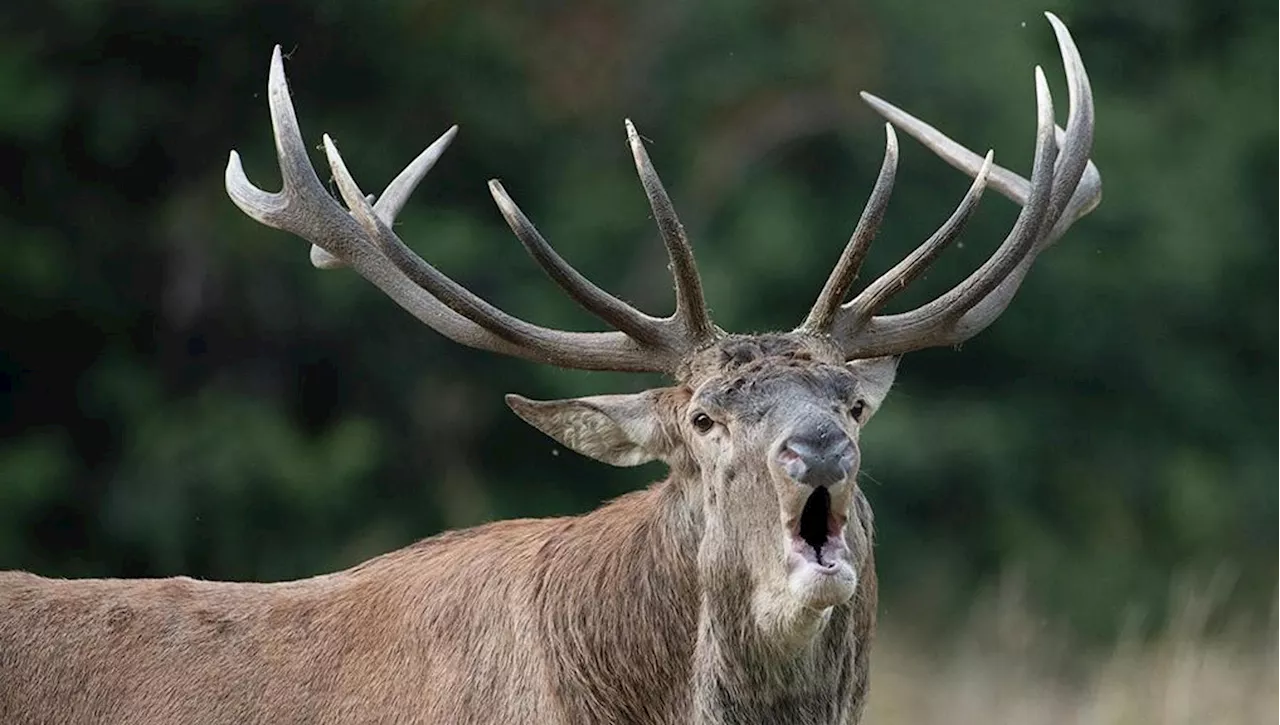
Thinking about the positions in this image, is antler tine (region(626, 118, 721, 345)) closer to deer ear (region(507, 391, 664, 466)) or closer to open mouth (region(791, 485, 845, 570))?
deer ear (region(507, 391, 664, 466))

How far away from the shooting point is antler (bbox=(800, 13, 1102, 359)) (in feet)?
18.5

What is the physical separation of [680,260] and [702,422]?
389 millimetres

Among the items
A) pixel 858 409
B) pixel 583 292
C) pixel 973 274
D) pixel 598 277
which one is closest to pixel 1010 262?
pixel 973 274

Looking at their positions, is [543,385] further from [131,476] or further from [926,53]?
[926,53]

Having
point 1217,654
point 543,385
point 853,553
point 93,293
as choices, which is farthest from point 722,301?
point 853,553

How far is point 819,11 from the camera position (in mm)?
18797

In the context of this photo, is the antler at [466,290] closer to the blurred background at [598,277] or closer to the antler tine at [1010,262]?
the antler tine at [1010,262]

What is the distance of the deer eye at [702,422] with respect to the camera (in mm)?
5398

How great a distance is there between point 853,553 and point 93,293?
10.8 m

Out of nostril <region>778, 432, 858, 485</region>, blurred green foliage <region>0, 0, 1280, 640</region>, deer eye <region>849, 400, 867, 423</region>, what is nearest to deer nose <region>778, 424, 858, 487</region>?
nostril <region>778, 432, 858, 485</region>

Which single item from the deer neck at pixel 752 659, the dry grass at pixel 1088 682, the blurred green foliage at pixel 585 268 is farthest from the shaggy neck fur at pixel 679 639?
the blurred green foliage at pixel 585 268

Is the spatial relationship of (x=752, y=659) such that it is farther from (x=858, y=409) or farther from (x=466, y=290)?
(x=466, y=290)

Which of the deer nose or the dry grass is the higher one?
the deer nose

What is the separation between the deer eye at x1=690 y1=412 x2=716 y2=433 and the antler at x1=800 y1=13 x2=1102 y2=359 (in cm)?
39
